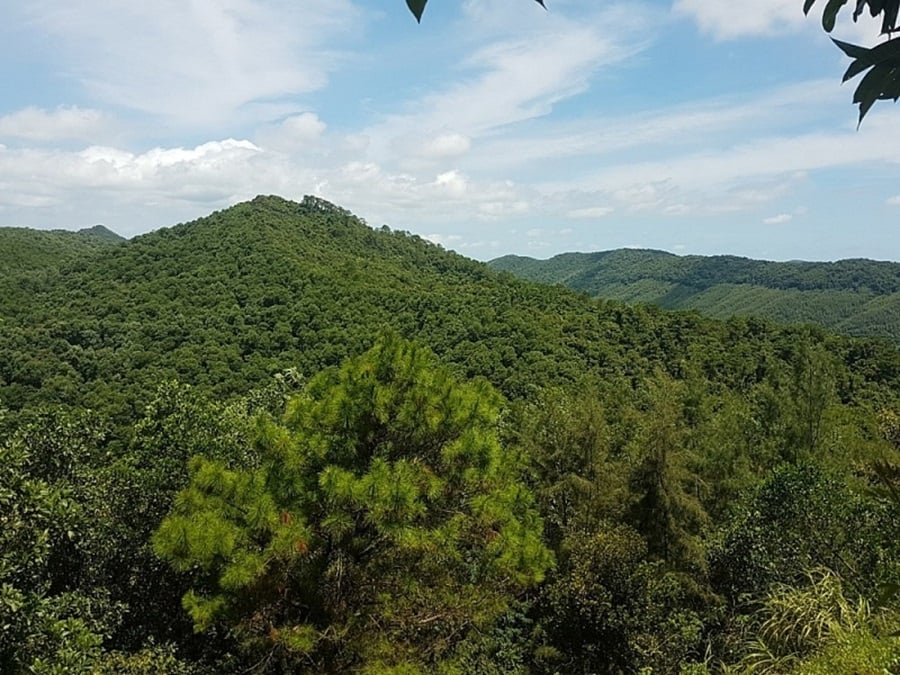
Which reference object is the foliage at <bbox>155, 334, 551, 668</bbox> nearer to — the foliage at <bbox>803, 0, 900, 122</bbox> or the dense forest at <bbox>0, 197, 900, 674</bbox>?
the dense forest at <bbox>0, 197, 900, 674</bbox>

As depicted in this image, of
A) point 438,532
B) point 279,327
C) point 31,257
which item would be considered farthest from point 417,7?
point 31,257

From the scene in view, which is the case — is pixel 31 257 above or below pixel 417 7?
above

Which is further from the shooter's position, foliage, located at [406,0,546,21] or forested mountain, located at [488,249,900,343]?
forested mountain, located at [488,249,900,343]

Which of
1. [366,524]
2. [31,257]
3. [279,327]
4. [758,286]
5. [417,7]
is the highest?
[758,286]

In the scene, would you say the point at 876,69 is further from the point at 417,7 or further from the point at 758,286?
the point at 758,286

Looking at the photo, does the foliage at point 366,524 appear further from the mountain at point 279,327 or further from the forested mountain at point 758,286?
the forested mountain at point 758,286

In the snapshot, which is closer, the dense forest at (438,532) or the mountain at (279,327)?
the dense forest at (438,532)

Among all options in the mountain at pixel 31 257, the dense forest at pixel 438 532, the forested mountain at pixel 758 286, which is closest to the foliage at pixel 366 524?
the dense forest at pixel 438 532

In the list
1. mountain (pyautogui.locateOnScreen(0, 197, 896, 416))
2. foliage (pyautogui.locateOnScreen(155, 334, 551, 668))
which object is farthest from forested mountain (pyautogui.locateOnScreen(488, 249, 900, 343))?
foliage (pyautogui.locateOnScreen(155, 334, 551, 668))
